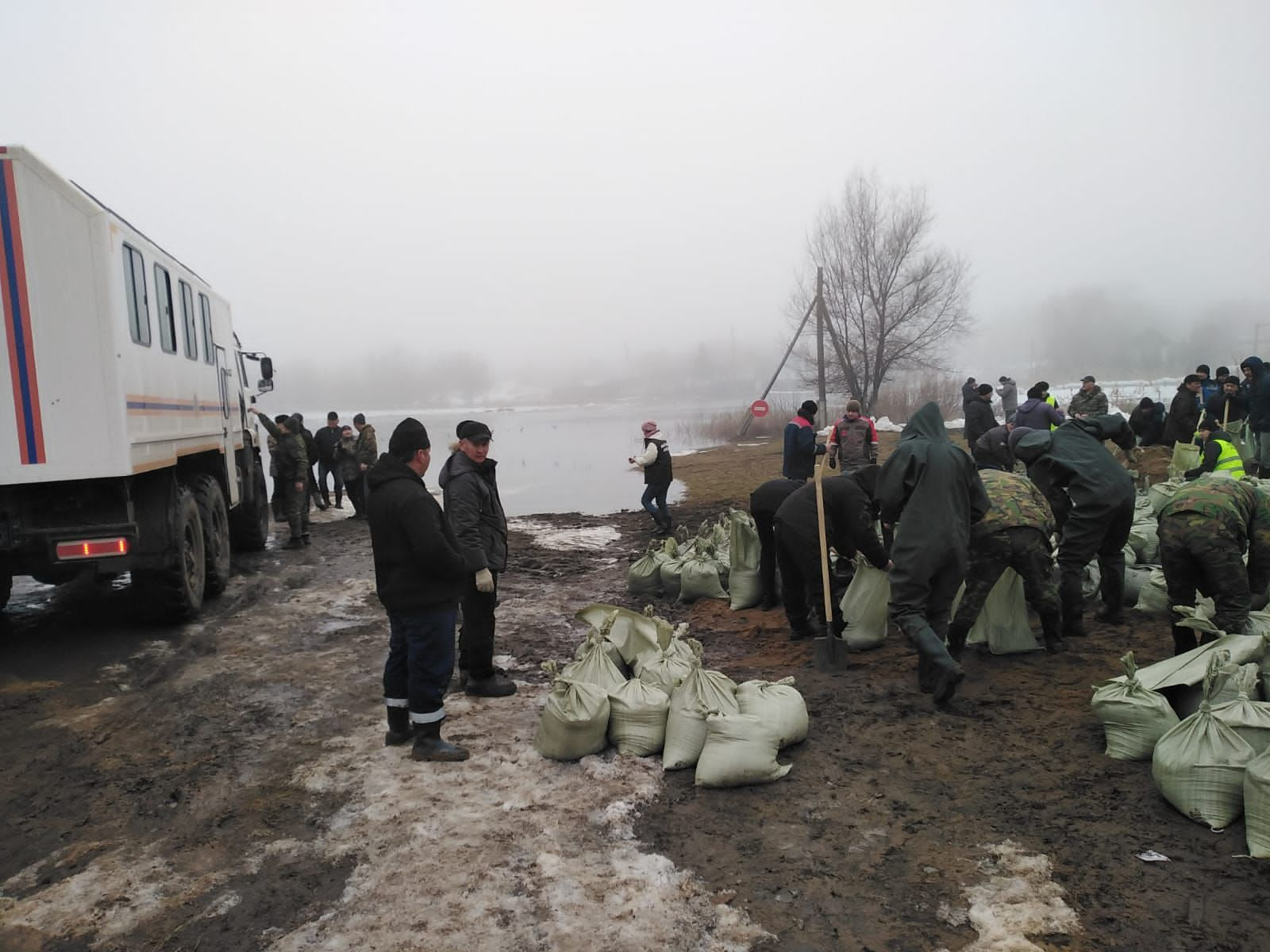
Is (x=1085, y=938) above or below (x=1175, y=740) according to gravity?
below

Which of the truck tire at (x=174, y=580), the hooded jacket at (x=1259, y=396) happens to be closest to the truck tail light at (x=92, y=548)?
the truck tire at (x=174, y=580)

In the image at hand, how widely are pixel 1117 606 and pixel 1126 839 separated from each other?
9.73ft

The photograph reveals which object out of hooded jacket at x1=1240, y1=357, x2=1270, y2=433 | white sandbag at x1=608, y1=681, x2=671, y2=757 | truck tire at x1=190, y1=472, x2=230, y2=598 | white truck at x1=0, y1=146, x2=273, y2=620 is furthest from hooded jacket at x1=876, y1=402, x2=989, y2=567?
hooded jacket at x1=1240, y1=357, x2=1270, y2=433

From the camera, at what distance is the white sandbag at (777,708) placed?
388cm

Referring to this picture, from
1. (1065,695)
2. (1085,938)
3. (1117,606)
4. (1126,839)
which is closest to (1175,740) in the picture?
(1126,839)

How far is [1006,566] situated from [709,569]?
9.15ft

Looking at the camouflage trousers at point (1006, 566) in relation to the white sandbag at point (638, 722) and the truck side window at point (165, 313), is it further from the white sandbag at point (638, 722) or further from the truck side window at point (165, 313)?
the truck side window at point (165, 313)

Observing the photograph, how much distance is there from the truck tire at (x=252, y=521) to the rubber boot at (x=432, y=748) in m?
7.25

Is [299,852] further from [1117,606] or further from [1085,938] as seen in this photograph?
[1117,606]

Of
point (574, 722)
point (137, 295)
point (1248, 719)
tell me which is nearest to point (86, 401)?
point (137, 295)

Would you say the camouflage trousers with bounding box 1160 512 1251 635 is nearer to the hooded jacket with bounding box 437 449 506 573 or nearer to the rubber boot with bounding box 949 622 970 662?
the rubber boot with bounding box 949 622 970 662

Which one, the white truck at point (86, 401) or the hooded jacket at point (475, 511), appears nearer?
the hooded jacket at point (475, 511)

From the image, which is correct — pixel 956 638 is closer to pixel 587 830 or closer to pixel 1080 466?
pixel 1080 466

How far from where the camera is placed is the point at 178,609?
22.0 feet
